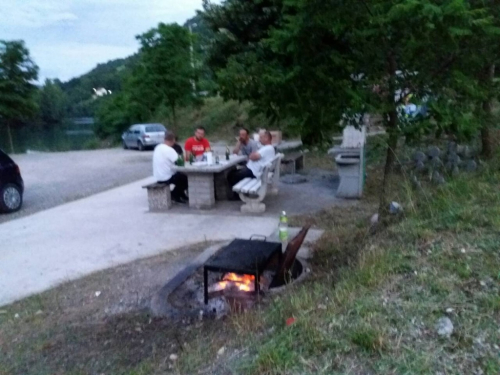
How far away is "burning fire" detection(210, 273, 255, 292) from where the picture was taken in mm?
4977

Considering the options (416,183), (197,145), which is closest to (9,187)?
(197,145)

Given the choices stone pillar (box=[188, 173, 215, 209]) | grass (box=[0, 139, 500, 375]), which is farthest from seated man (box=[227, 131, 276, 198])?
grass (box=[0, 139, 500, 375])

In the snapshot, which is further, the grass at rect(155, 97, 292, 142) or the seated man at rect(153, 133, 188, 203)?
the grass at rect(155, 97, 292, 142)

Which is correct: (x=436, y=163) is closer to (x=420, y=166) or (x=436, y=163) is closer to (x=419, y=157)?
(x=420, y=166)

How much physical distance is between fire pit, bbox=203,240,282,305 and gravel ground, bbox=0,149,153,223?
6.33m

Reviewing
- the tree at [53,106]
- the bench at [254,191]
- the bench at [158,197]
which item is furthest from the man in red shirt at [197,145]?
the tree at [53,106]

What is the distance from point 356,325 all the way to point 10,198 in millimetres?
9288

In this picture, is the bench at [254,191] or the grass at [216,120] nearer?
the bench at [254,191]

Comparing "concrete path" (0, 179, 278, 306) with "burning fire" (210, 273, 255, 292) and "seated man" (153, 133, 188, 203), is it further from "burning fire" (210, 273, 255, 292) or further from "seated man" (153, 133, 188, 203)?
"burning fire" (210, 273, 255, 292)

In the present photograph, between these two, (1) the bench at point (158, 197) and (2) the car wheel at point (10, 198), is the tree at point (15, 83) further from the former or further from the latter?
(1) the bench at point (158, 197)

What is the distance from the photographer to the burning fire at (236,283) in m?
4.98

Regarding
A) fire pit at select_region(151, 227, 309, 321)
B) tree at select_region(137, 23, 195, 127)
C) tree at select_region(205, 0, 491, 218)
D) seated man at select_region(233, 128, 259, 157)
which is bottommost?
fire pit at select_region(151, 227, 309, 321)

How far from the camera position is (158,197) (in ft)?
30.7

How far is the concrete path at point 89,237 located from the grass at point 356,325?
88cm
